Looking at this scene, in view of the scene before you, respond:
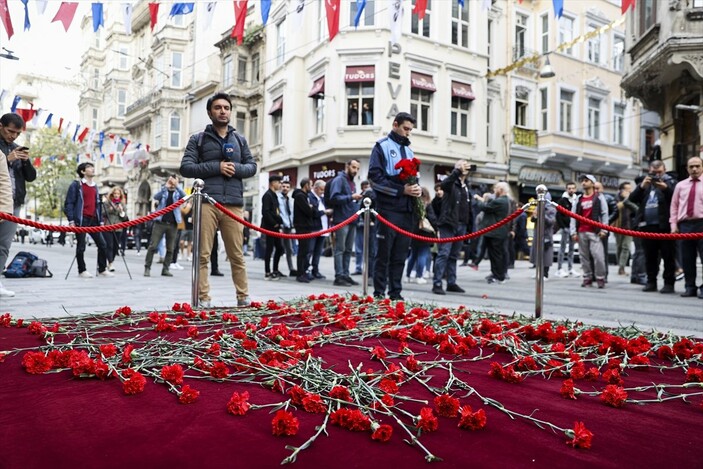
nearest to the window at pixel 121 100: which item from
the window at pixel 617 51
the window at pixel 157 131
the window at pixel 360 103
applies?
the window at pixel 157 131

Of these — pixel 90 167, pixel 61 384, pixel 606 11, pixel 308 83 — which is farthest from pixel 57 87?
pixel 606 11

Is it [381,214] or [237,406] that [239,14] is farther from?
[237,406]

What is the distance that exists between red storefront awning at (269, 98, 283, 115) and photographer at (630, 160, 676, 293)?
19.8m

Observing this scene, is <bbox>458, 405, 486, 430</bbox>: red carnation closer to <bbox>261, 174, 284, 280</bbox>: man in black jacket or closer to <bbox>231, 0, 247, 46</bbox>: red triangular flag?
<bbox>261, 174, 284, 280</bbox>: man in black jacket

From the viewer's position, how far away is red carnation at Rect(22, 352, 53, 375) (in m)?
2.78

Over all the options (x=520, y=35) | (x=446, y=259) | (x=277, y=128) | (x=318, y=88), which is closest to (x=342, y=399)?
(x=446, y=259)

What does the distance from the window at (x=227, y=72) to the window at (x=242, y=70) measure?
0.44 m

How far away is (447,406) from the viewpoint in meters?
2.26

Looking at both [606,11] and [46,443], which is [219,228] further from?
[606,11]

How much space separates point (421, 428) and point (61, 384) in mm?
1687

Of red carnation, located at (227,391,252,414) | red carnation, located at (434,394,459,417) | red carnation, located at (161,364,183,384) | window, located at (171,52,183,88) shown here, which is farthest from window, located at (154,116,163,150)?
red carnation, located at (434,394,459,417)

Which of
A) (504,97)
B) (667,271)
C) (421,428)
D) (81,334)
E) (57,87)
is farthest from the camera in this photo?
(504,97)

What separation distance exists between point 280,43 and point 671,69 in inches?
680

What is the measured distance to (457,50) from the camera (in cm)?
2495
